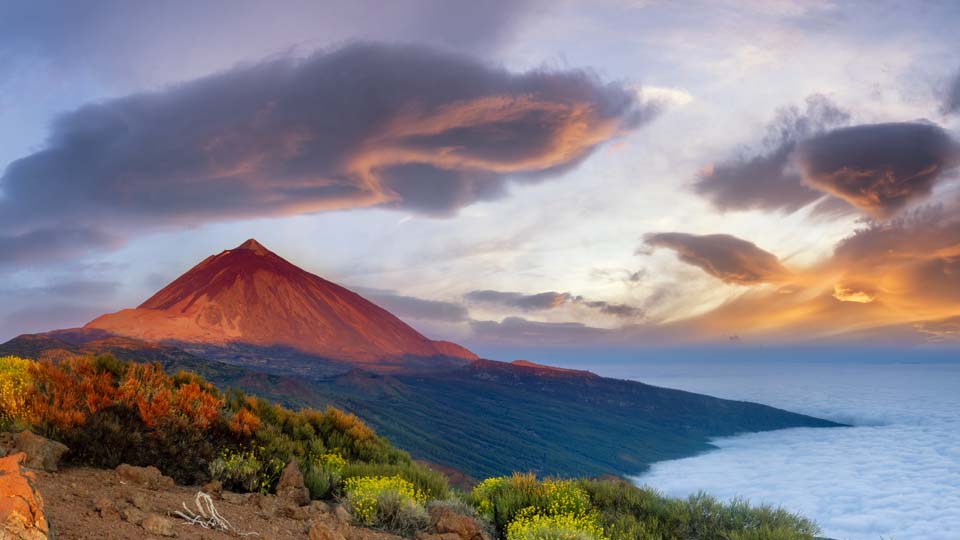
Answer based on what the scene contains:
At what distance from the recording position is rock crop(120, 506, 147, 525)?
5301mm

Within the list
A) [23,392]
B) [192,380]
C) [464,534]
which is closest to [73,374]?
[23,392]

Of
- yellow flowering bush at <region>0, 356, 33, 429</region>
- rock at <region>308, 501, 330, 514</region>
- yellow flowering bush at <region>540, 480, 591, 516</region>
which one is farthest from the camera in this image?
yellow flowering bush at <region>540, 480, 591, 516</region>

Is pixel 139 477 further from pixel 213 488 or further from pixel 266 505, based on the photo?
pixel 266 505

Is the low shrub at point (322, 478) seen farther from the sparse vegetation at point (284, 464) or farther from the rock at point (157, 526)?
the rock at point (157, 526)

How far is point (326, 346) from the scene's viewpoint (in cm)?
19912

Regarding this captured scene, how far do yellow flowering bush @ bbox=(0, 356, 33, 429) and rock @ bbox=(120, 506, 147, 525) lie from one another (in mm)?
4083

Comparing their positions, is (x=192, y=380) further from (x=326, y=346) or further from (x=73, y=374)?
(x=326, y=346)

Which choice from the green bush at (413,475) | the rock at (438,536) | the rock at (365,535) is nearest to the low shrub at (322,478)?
the green bush at (413,475)

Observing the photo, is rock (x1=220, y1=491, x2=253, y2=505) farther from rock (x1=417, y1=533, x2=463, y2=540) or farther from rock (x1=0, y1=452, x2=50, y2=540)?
rock (x1=0, y1=452, x2=50, y2=540)

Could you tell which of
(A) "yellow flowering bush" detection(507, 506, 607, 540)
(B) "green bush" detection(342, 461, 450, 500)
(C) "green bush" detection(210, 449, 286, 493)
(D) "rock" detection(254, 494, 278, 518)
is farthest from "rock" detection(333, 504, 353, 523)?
(A) "yellow flowering bush" detection(507, 506, 607, 540)

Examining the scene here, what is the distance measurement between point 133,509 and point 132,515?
16 cm

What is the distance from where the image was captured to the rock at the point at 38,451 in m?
6.85

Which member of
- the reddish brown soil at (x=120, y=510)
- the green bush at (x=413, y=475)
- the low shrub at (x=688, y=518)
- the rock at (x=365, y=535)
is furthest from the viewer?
the green bush at (x=413, y=475)

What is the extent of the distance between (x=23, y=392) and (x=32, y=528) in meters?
6.59
